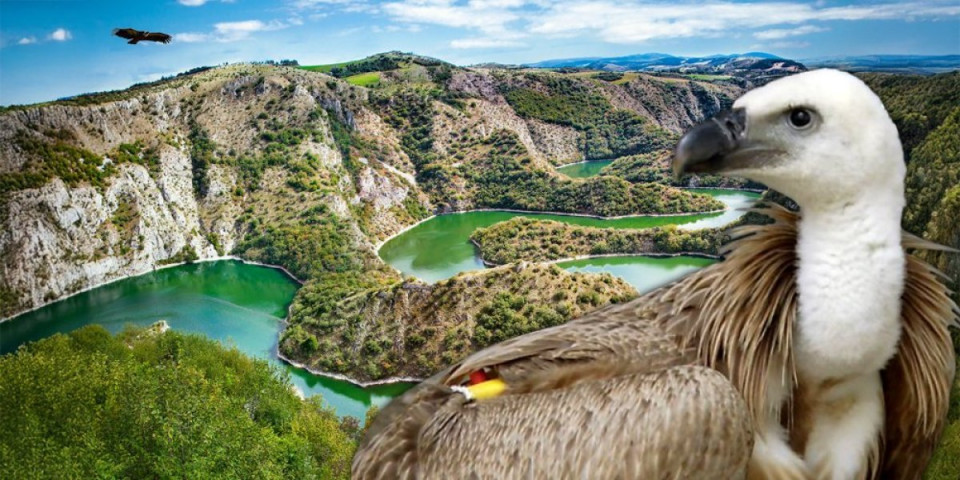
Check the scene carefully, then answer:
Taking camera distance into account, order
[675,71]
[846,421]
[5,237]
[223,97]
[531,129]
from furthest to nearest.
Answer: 1. [675,71]
2. [531,129]
3. [223,97]
4. [5,237]
5. [846,421]

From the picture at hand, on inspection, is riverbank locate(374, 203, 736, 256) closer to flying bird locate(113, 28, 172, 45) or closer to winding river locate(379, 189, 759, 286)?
winding river locate(379, 189, 759, 286)

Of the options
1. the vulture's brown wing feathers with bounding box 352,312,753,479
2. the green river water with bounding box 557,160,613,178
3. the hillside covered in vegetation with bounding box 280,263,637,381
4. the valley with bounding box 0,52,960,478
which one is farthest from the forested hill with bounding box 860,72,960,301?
the green river water with bounding box 557,160,613,178

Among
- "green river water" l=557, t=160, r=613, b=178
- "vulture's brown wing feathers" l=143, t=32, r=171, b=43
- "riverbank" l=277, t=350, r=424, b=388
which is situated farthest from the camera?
"green river water" l=557, t=160, r=613, b=178

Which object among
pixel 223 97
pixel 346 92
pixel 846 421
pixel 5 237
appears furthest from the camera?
pixel 346 92

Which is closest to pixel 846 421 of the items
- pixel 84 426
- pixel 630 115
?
pixel 84 426

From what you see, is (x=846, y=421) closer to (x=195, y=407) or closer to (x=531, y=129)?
(x=195, y=407)

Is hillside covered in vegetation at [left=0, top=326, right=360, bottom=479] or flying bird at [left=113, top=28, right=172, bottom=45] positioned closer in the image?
flying bird at [left=113, top=28, right=172, bottom=45]

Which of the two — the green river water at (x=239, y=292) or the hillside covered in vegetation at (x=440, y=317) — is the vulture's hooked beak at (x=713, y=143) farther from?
the green river water at (x=239, y=292)
